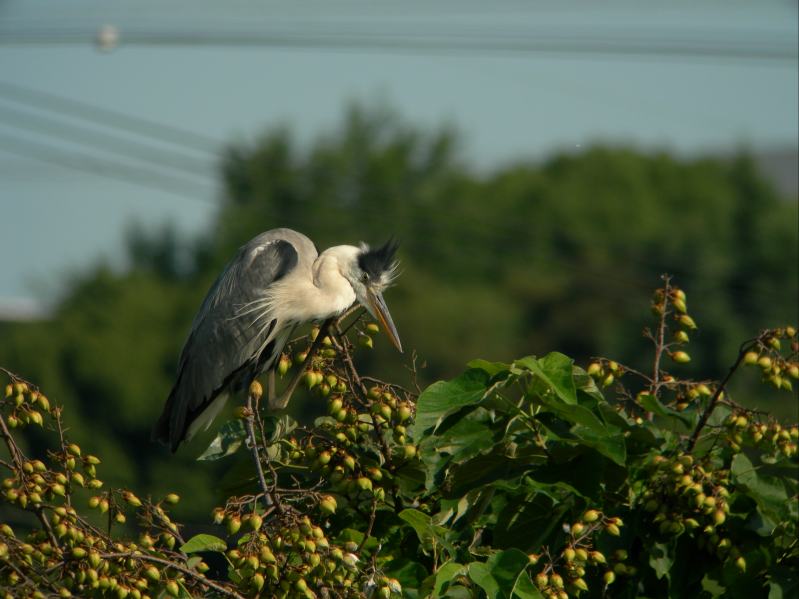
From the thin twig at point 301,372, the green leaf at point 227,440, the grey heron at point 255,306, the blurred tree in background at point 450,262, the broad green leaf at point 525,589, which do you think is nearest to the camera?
the broad green leaf at point 525,589

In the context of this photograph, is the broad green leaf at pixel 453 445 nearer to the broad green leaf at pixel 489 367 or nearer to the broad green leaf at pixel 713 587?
the broad green leaf at pixel 489 367

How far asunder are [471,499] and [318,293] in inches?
72.8

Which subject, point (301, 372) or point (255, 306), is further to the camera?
point (255, 306)

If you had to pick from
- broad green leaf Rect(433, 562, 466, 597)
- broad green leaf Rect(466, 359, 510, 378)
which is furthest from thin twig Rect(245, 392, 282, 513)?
broad green leaf Rect(466, 359, 510, 378)

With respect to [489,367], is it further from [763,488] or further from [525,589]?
[763,488]

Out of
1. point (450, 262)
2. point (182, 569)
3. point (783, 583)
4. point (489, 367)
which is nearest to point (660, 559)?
point (783, 583)

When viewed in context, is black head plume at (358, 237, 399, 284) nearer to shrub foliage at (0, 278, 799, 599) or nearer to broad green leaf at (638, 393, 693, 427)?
shrub foliage at (0, 278, 799, 599)

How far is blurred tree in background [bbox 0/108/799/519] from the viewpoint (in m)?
33.7

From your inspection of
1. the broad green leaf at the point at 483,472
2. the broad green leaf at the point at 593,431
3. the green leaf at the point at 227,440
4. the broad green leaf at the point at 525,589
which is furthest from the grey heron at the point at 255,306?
the broad green leaf at the point at 525,589

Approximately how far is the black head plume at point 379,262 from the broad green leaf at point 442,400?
6.62 ft

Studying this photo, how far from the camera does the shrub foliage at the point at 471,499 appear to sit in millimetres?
2660

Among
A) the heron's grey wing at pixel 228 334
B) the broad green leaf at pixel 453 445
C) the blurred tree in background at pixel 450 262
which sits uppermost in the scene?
the broad green leaf at pixel 453 445

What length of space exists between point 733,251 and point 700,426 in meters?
41.7

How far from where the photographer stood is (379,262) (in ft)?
15.9
